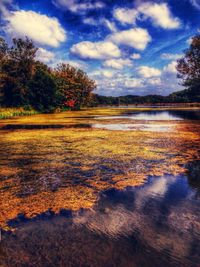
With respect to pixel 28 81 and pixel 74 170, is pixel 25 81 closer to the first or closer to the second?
pixel 28 81

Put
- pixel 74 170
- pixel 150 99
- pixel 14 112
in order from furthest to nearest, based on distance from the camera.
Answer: pixel 150 99 < pixel 14 112 < pixel 74 170

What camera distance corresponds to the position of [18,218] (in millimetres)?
4594

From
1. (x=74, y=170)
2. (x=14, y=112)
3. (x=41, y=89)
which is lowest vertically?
(x=74, y=170)

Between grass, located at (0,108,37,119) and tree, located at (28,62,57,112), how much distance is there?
3.28m

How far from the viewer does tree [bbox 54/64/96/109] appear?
71.2 metres

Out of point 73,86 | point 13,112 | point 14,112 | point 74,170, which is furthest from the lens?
point 73,86

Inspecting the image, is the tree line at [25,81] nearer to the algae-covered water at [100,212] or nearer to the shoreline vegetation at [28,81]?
the shoreline vegetation at [28,81]

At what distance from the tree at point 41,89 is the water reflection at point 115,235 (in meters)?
51.0

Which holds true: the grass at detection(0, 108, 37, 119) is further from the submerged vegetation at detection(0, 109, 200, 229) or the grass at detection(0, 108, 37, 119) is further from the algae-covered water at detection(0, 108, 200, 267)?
the algae-covered water at detection(0, 108, 200, 267)

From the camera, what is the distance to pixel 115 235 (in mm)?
3953

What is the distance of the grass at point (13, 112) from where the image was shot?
41.5 meters

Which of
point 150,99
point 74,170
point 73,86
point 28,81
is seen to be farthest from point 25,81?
point 150,99

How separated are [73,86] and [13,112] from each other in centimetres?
3169

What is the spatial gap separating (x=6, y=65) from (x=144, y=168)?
1941 inches
